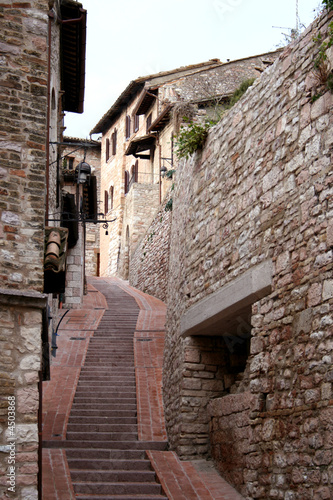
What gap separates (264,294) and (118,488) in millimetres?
3326

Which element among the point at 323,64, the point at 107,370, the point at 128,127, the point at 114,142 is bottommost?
the point at 107,370

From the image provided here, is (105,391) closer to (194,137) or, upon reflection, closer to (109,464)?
(109,464)

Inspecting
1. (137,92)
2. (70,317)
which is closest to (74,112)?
(70,317)

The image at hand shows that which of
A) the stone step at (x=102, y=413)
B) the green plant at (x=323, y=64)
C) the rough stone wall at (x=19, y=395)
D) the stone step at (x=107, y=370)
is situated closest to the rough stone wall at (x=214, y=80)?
the stone step at (x=107, y=370)

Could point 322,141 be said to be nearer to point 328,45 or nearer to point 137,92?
point 328,45

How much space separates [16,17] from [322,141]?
3776 millimetres

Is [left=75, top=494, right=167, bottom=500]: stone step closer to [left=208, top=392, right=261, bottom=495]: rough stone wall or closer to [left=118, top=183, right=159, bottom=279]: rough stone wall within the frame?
[left=208, top=392, right=261, bottom=495]: rough stone wall

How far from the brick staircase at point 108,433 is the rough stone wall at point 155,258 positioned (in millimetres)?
5341

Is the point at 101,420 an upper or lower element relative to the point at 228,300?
lower

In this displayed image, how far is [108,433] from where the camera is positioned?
10.4 m

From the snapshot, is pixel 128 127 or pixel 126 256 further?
pixel 128 127

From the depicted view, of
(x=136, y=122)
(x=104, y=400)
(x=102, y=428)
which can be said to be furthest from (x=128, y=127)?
(x=102, y=428)

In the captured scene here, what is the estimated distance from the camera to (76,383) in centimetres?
1207

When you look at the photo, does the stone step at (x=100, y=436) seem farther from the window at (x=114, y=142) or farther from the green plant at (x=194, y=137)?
the window at (x=114, y=142)
